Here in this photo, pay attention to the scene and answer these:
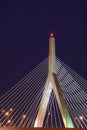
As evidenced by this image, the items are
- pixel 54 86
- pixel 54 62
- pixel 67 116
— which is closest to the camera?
pixel 67 116

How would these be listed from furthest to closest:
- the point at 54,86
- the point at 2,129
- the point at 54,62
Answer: the point at 54,62, the point at 54,86, the point at 2,129

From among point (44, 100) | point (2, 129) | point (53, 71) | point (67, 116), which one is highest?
point (53, 71)

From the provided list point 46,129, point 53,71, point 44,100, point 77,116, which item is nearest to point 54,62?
point 53,71

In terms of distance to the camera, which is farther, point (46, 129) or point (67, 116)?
point (67, 116)

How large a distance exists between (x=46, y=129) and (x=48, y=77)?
10.2 meters

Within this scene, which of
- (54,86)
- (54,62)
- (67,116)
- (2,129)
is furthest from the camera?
(54,62)

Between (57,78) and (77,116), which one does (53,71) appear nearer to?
(57,78)

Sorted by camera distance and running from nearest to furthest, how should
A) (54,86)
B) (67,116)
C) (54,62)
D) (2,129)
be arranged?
(2,129), (67,116), (54,86), (54,62)

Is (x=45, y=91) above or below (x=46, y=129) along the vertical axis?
above

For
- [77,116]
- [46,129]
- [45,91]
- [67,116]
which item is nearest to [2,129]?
[46,129]

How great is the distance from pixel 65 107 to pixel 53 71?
322 centimetres

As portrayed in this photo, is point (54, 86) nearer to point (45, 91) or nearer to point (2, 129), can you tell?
point (45, 91)

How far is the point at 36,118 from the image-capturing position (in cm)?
2569

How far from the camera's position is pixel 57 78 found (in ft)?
81.1
